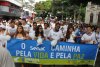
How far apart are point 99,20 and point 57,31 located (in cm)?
4991

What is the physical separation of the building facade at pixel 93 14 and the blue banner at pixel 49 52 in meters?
51.4

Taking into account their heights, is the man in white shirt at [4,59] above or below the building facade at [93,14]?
above

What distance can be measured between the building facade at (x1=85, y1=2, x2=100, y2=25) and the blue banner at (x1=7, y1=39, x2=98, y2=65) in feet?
169

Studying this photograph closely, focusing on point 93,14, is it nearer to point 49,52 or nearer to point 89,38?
point 89,38

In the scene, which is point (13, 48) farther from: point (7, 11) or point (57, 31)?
point (7, 11)

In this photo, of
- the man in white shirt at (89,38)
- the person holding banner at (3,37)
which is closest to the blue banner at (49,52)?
the person holding banner at (3,37)

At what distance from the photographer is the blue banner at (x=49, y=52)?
32.3ft

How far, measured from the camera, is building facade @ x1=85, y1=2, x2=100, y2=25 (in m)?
63.2

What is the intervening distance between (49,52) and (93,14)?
185ft

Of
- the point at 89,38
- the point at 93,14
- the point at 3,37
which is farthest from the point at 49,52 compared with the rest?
the point at 93,14

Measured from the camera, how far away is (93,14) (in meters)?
65.8

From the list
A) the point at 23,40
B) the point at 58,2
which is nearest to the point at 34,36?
the point at 23,40

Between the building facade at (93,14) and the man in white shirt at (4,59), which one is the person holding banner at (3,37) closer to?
the man in white shirt at (4,59)

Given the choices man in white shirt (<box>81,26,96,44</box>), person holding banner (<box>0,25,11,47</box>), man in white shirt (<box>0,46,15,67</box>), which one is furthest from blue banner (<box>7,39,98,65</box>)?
man in white shirt (<box>0,46,15,67</box>)
